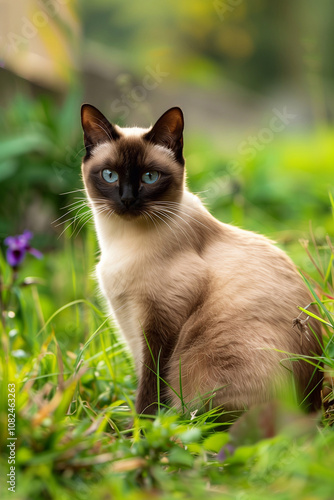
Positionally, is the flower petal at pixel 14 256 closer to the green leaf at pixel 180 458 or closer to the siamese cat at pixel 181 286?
the siamese cat at pixel 181 286

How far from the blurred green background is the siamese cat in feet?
3.03

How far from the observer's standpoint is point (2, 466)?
1.38 metres

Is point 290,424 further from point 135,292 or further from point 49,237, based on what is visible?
point 49,237

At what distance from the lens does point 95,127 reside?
2.31 meters

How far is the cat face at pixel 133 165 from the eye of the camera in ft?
7.05

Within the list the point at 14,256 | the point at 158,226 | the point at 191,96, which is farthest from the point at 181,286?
the point at 191,96

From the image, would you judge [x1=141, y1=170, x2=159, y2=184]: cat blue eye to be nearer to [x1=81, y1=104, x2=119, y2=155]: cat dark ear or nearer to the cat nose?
the cat nose

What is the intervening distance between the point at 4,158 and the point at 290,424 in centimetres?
358

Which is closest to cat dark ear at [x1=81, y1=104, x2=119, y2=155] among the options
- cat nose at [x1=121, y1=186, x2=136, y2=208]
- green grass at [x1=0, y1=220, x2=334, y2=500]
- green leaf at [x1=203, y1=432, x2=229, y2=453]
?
cat nose at [x1=121, y1=186, x2=136, y2=208]

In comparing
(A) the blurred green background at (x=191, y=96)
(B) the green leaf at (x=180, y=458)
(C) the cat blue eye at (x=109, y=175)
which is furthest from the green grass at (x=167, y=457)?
(A) the blurred green background at (x=191, y=96)

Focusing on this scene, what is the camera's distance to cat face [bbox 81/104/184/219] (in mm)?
2148

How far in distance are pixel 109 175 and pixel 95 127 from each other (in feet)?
0.82

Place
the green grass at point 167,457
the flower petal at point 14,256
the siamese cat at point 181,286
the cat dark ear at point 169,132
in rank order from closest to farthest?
the green grass at point 167,457
the siamese cat at point 181,286
the cat dark ear at point 169,132
the flower petal at point 14,256

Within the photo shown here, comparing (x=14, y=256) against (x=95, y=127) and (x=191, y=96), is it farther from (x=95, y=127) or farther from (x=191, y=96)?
(x=191, y=96)
